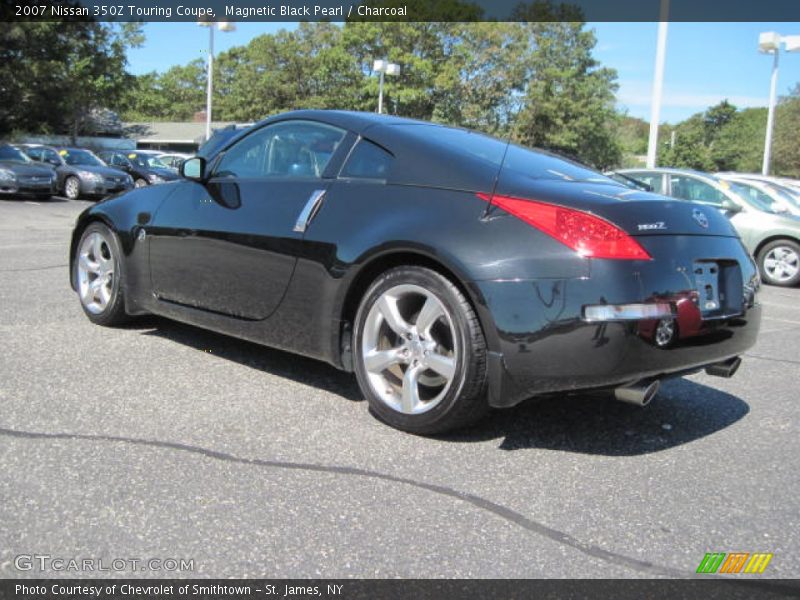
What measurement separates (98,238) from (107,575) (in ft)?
11.3

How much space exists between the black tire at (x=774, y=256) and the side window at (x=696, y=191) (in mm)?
962

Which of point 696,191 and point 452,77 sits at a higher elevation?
point 452,77

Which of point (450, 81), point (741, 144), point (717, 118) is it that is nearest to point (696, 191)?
point (450, 81)

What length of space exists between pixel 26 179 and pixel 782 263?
53.9ft

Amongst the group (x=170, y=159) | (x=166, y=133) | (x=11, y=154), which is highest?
(x=166, y=133)

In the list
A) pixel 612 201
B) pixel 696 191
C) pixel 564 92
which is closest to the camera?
pixel 612 201

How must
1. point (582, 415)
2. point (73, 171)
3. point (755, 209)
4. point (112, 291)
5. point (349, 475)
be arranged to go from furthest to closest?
point (73, 171), point (755, 209), point (112, 291), point (582, 415), point (349, 475)

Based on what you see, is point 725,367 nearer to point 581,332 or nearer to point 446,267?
point 581,332

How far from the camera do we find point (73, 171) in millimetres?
20828

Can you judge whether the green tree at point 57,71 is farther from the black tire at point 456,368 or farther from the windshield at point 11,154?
the black tire at point 456,368

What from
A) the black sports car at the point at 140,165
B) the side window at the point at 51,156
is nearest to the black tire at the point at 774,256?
the black sports car at the point at 140,165

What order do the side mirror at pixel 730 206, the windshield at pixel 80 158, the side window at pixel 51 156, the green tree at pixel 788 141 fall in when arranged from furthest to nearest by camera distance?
the green tree at pixel 788 141
the windshield at pixel 80 158
the side window at pixel 51 156
the side mirror at pixel 730 206

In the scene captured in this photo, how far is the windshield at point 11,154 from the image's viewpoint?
20.3 meters

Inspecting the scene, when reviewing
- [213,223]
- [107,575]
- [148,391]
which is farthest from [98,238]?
[107,575]
